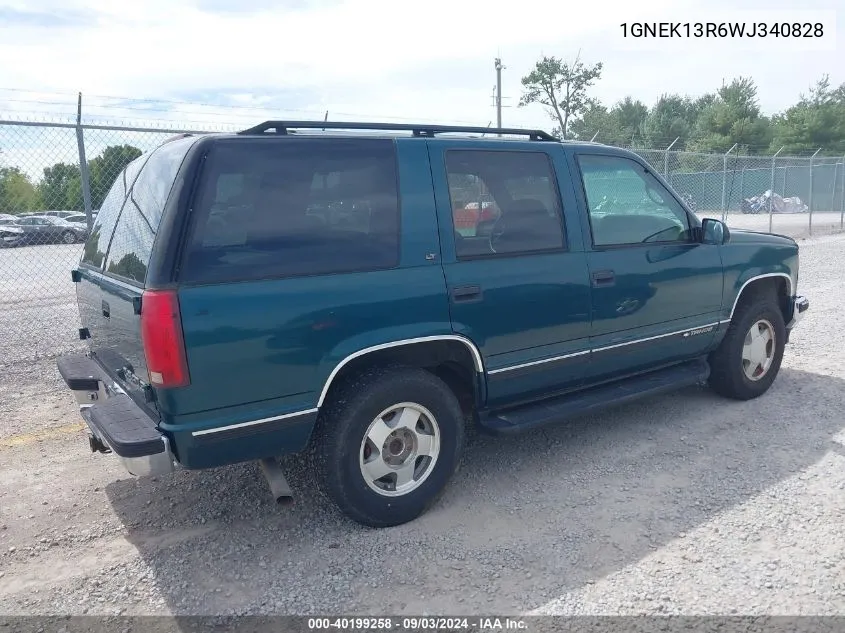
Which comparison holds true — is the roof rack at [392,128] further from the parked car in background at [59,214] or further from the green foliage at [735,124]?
the green foliage at [735,124]

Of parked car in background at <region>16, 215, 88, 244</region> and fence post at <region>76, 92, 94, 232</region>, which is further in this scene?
parked car in background at <region>16, 215, 88, 244</region>

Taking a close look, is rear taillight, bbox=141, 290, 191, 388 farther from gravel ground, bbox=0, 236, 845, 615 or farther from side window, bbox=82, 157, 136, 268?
side window, bbox=82, 157, 136, 268

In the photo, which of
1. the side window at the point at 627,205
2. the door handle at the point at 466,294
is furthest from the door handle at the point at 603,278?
the door handle at the point at 466,294

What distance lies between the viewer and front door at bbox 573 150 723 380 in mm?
4168

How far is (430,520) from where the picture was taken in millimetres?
3590

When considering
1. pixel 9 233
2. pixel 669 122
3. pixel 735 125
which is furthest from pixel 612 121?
pixel 9 233

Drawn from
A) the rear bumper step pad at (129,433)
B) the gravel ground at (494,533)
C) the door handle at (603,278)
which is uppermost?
the door handle at (603,278)

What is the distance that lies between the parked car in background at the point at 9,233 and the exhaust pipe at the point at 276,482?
26.0ft

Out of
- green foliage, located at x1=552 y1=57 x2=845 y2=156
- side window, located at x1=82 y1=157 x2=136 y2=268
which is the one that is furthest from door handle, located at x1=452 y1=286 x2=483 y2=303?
green foliage, located at x1=552 y1=57 x2=845 y2=156

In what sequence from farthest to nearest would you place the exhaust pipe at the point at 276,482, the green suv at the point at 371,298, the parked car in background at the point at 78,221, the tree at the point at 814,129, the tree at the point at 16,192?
the tree at the point at 814,129 → the parked car in background at the point at 78,221 → the tree at the point at 16,192 → the exhaust pipe at the point at 276,482 → the green suv at the point at 371,298

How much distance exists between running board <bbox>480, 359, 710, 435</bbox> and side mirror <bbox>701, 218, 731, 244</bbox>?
0.90 meters

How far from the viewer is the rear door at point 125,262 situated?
305cm

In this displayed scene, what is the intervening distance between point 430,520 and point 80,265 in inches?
102

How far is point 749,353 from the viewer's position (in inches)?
202
